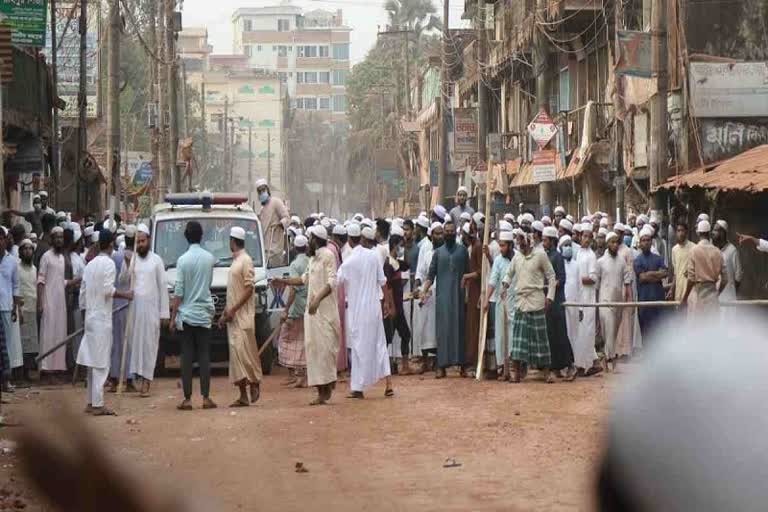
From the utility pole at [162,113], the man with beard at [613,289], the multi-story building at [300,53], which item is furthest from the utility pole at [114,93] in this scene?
the multi-story building at [300,53]

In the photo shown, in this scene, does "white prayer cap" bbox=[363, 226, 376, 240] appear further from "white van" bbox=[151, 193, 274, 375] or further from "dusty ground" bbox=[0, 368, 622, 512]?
"white van" bbox=[151, 193, 274, 375]

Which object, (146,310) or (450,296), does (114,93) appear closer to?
(450,296)

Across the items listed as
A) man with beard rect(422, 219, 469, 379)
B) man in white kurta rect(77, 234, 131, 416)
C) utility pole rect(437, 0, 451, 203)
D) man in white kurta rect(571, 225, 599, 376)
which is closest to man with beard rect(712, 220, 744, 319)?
A: man in white kurta rect(571, 225, 599, 376)

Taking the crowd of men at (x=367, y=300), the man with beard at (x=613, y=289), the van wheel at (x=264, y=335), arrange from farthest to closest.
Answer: the van wheel at (x=264, y=335)
the man with beard at (x=613, y=289)
the crowd of men at (x=367, y=300)

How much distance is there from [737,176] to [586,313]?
3472 mm

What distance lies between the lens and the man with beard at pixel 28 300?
57.1ft

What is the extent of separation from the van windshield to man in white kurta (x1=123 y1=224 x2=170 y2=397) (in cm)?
324

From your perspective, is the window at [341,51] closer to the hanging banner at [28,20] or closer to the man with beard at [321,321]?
the hanging banner at [28,20]

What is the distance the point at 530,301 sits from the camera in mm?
16656

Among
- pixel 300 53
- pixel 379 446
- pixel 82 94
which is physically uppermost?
pixel 300 53

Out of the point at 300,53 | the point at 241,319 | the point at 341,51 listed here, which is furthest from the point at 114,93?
the point at 341,51

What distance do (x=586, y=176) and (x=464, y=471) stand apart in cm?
2590

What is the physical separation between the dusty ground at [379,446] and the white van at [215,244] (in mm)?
2439

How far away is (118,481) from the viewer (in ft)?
4.01
